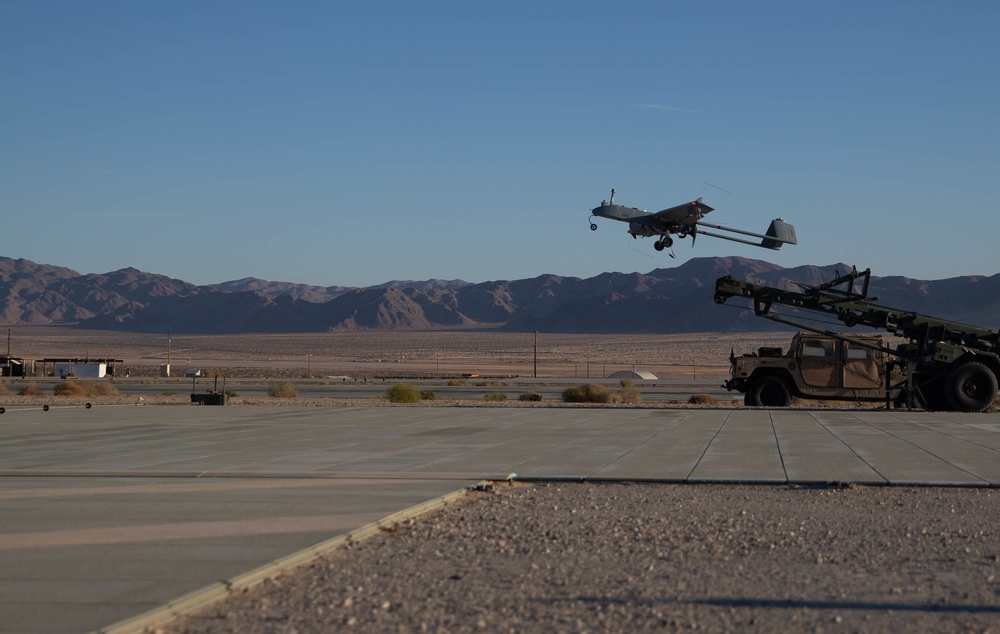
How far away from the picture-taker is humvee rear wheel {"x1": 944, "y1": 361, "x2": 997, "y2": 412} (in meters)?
30.7

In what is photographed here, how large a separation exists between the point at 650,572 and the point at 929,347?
82.0 ft

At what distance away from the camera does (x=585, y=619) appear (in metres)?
7.09

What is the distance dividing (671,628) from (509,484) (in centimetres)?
752

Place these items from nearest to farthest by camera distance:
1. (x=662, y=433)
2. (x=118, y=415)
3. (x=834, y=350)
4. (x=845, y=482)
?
(x=845, y=482), (x=662, y=433), (x=118, y=415), (x=834, y=350)

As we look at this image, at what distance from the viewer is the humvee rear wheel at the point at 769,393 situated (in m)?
33.3

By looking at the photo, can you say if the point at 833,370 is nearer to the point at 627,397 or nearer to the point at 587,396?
the point at 587,396

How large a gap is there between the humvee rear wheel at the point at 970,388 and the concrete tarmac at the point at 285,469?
4.55 feet

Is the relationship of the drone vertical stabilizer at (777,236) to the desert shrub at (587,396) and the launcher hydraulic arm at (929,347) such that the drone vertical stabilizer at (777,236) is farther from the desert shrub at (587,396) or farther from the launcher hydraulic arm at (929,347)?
the desert shrub at (587,396)

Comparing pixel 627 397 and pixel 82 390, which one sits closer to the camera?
pixel 627 397

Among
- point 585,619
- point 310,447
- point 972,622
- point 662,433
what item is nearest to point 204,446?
point 310,447

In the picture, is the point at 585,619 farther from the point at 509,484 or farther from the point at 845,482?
the point at 845,482

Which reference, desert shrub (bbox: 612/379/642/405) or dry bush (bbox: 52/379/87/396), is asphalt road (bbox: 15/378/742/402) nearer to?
desert shrub (bbox: 612/379/642/405)

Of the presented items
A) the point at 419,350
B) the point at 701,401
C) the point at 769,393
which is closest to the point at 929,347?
the point at 769,393

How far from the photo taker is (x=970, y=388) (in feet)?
102
